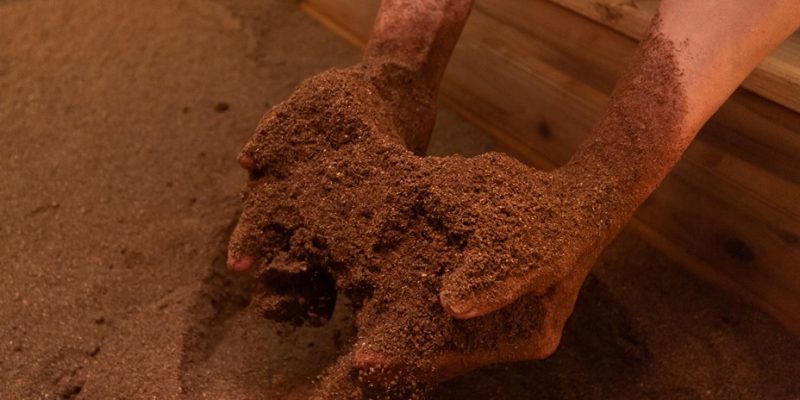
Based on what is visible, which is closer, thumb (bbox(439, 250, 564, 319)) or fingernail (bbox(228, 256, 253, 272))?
thumb (bbox(439, 250, 564, 319))

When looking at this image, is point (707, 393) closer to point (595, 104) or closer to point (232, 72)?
point (595, 104)

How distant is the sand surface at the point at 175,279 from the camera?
44.4 inches

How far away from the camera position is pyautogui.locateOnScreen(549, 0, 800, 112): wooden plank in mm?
1090

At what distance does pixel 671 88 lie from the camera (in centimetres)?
96

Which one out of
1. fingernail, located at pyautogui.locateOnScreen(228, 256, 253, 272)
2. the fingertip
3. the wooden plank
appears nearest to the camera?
the fingertip

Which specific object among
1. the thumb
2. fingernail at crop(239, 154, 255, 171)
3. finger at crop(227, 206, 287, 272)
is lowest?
finger at crop(227, 206, 287, 272)

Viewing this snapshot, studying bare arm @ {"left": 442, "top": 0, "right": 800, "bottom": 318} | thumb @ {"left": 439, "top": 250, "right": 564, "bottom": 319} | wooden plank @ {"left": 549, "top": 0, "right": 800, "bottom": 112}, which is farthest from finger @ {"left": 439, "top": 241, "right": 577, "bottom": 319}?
wooden plank @ {"left": 549, "top": 0, "right": 800, "bottom": 112}

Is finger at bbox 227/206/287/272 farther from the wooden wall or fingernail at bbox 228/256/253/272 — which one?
the wooden wall

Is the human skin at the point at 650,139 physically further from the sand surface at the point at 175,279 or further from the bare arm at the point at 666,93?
the sand surface at the point at 175,279

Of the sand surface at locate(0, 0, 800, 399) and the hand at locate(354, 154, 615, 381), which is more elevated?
the hand at locate(354, 154, 615, 381)

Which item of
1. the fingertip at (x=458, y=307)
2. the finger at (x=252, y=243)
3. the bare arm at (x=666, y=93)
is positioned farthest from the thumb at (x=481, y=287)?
the finger at (x=252, y=243)

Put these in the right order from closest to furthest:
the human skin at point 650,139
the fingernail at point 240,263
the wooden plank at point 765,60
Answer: the human skin at point 650,139 → the fingernail at point 240,263 → the wooden plank at point 765,60

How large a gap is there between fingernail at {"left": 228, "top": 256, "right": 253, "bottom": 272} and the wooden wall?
83 cm

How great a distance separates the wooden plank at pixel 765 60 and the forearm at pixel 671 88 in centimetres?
17
